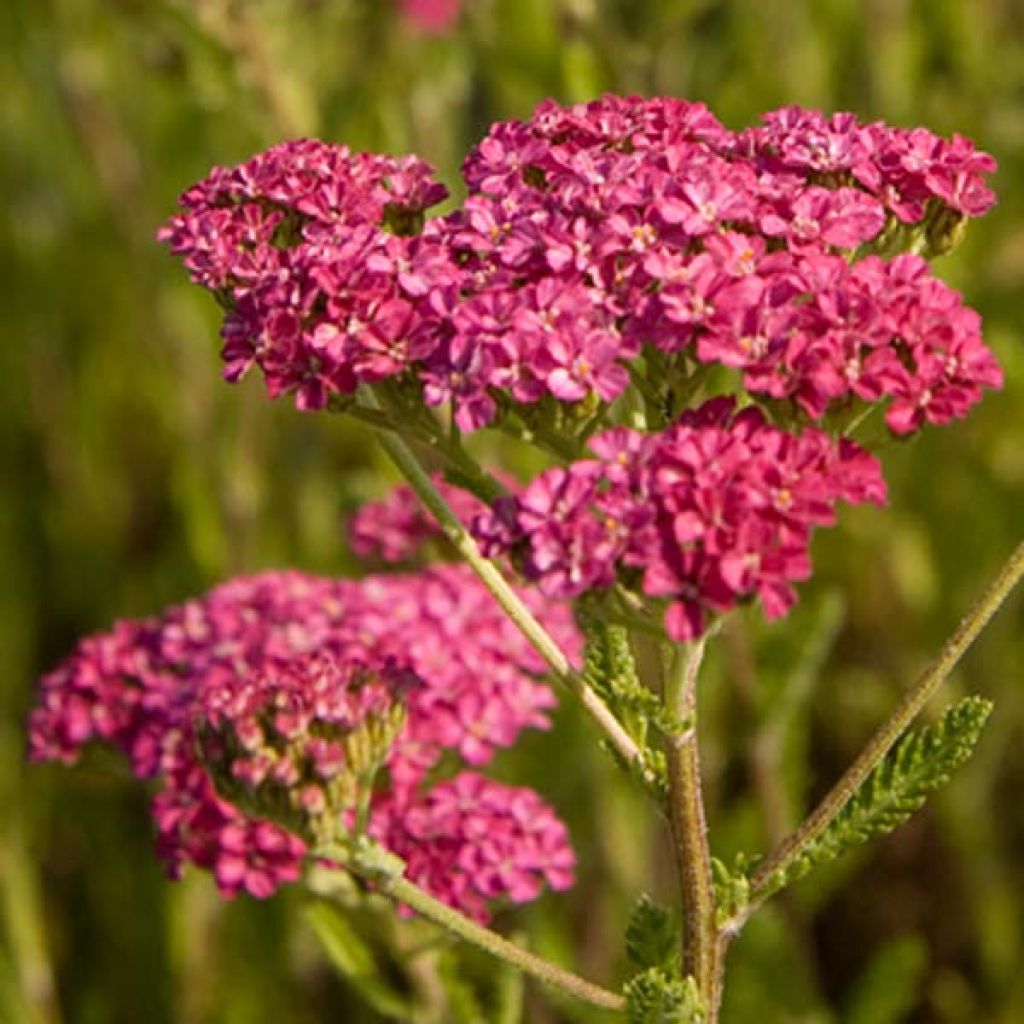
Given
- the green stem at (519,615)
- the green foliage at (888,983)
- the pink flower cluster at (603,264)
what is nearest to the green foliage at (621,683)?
the green stem at (519,615)

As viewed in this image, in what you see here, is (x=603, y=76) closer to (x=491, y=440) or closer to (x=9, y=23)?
(x=491, y=440)

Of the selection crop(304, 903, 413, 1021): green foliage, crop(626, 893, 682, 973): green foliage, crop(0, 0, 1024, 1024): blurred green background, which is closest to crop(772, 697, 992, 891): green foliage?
crop(626, 893, 682, 973): green foliage

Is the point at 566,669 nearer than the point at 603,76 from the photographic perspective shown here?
Yes

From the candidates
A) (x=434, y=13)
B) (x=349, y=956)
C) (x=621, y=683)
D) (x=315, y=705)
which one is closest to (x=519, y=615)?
(x=621, y=683)

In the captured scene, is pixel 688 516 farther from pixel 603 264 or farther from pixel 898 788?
pixel 898 788

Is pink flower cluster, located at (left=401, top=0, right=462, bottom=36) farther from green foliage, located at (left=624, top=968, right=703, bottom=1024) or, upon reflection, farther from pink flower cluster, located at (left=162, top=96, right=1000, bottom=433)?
green foliage, located at (left=624, top=968, right=703, bottom=1024)

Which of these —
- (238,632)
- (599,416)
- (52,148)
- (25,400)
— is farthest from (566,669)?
(52,148)

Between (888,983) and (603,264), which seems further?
(888,983)
